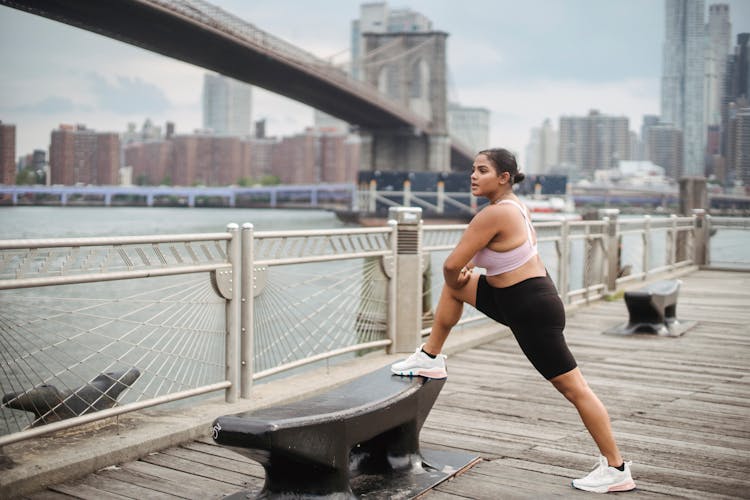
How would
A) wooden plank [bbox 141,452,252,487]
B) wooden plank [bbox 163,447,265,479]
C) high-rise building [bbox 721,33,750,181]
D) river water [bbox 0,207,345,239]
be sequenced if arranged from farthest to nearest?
river water [bbox 0,207,345,239]
high-rise building [bbox 721,33,750,181]
wooden plank [bbox 163,447,265,479]
wooden plank [bbox 141,452,252,487]

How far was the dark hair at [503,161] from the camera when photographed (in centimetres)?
313

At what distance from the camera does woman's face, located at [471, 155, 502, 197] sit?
3.12 m

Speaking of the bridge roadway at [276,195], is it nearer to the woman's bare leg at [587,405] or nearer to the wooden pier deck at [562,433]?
the wooden pier deck at [562,433]

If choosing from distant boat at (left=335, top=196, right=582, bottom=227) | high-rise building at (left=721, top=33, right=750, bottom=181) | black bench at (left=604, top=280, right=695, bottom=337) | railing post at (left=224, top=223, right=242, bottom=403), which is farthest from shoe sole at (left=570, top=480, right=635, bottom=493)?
distant boat at (left=335, top=196, right=582, bottom=227)

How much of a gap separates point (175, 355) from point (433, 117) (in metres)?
53.0

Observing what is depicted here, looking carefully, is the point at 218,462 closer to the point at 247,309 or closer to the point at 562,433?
the point at 247,309

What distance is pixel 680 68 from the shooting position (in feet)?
158

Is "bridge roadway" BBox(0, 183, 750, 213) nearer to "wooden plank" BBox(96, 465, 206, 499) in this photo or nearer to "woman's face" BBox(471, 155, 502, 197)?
"wooden plank" BBox(96, 465, 206, 499)

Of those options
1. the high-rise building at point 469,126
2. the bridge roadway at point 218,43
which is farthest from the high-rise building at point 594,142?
the bridge roadway at point 218,43

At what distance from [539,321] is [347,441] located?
2.72ft

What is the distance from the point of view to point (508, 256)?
307cm

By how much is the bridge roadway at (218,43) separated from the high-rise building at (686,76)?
15241 millimetres

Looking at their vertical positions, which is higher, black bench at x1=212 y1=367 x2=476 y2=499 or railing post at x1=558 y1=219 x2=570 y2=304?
railing post at x1=558 y1=219 x2=570 y2=304

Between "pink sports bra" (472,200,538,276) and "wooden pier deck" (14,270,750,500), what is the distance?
86 cm
